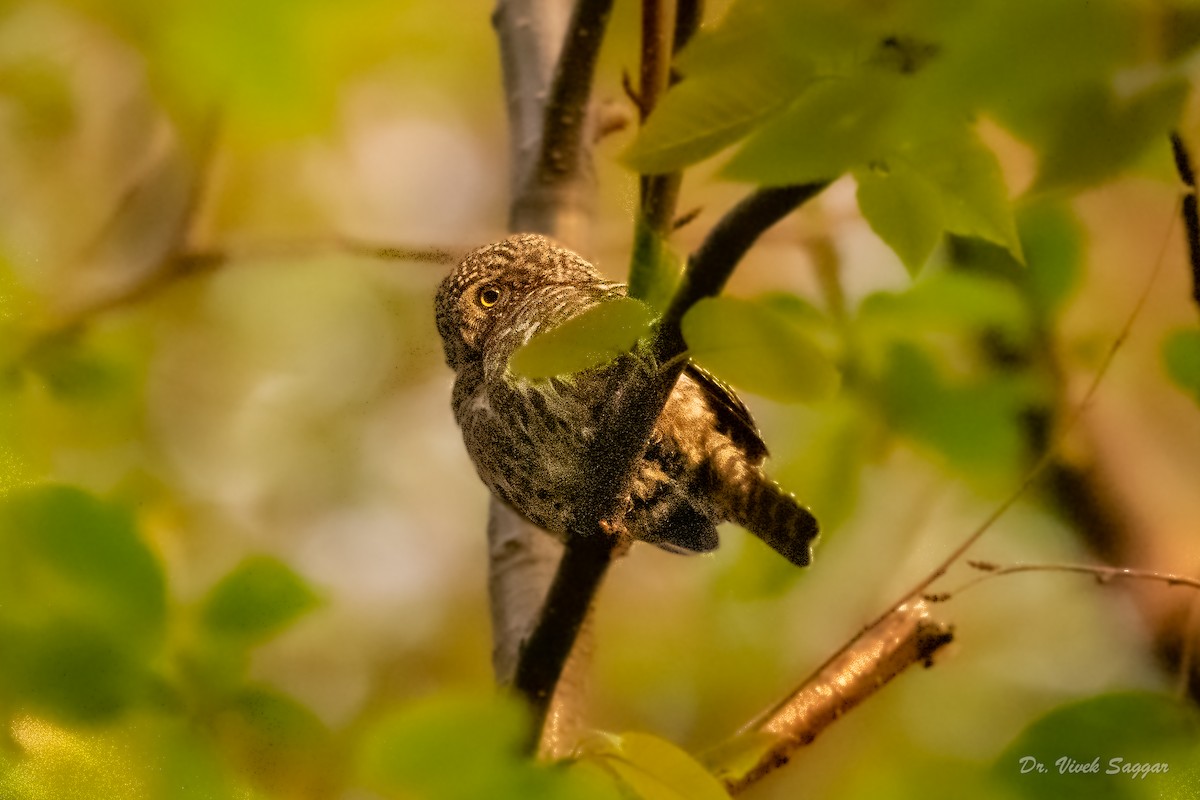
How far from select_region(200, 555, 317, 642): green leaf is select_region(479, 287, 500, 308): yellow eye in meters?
0.33

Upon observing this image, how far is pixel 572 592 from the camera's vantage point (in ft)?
2.65

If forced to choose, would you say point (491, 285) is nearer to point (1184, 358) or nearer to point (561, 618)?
point (561, 618)

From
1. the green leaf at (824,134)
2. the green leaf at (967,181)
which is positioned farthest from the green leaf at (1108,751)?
the green leaf at (824,134)

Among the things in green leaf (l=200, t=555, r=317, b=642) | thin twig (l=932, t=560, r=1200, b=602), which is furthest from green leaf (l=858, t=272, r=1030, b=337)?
green leaf (l=200, t=555, r=317, b=642)

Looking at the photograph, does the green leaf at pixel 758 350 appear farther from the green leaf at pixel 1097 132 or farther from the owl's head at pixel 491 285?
the owl's head at pixel 491 285

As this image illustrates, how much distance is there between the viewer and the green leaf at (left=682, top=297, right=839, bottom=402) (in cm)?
45

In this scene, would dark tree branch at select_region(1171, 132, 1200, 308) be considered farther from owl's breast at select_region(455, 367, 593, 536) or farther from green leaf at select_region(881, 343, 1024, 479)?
owl's breast at select_region(455, 367, 593, 536)

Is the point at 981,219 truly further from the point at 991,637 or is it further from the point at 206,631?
the point at 991,637

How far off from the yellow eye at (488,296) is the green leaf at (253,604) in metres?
0.33

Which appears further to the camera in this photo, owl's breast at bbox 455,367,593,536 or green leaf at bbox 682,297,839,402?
owl's breast at bbox 455,367,593,536

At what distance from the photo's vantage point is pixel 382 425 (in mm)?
1396

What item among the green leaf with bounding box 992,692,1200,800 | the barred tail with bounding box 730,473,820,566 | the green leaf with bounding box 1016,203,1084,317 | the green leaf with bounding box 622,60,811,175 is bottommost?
the green leaf with bounding box 992,692,1200,800

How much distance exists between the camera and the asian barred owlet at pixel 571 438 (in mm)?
783

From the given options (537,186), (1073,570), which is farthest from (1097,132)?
(537,186)
